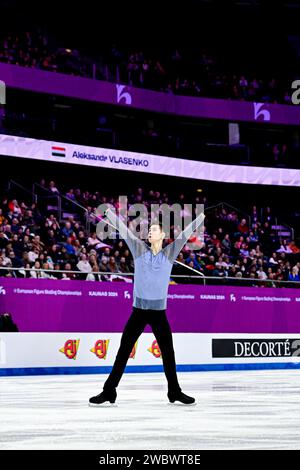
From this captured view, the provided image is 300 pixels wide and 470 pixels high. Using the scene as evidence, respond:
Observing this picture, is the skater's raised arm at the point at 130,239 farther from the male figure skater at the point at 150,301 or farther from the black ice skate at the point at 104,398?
the black ice skate at the point at 104,398

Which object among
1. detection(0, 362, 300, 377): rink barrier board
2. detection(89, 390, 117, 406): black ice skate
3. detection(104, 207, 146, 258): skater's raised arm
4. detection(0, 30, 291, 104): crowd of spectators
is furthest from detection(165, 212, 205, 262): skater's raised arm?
detection(0, 30, 291, 104): crowd of spectators

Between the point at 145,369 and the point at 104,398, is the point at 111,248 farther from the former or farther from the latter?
the point at 104,398

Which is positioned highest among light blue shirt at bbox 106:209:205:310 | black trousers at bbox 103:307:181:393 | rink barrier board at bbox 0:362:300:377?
light blue shirt at bbox 106:209:205:310

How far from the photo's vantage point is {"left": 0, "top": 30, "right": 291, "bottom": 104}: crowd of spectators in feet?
108

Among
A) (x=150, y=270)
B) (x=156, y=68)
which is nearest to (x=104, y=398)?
(x=150, y=270)

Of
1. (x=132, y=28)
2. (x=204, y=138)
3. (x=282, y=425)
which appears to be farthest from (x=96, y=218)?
(x=282, y=425)

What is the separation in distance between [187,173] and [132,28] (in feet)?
34.1

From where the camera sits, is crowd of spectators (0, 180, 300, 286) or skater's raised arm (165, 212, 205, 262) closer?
skater's raised arm (165, 212, 205, 262)

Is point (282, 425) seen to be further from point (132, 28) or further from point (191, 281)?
point (132, 28)

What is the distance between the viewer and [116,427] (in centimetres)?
717

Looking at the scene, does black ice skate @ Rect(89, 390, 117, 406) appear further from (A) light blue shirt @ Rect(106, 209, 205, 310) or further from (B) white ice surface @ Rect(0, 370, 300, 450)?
(A) light blue shirt @ Rect(106, 209, 205, 310)

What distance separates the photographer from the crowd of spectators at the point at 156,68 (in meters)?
32.8

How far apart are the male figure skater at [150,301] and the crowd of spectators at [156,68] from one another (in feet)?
75.5

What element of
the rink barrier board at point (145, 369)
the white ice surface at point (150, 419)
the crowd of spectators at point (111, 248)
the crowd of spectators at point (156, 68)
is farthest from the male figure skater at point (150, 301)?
the crowd of spectators at point (156, 68)
